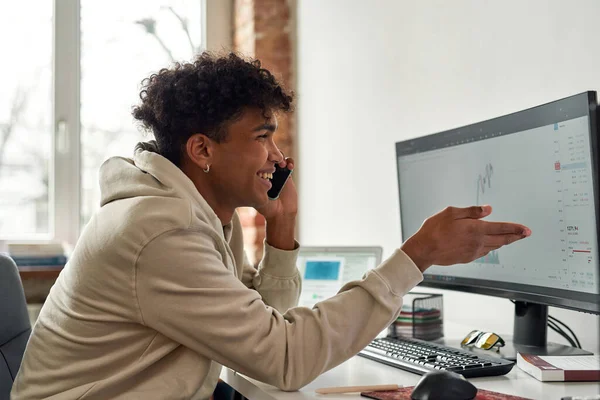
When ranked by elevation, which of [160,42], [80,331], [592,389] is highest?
[160,42]

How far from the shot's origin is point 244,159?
1286 mm

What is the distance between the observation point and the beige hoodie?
1.05 m

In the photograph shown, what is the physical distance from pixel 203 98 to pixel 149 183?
0.68ft

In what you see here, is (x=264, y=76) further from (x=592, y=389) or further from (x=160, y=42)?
(x=160, y=42)

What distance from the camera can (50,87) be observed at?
2988 mm

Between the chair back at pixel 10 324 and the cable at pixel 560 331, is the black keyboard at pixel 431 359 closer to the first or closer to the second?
the cable at pixel 560 331

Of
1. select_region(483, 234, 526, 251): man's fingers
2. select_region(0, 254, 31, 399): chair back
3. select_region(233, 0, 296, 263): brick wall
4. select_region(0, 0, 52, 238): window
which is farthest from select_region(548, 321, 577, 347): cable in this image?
select_region(0, 0, 52, 238): window

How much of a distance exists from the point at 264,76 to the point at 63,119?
6.26 ft

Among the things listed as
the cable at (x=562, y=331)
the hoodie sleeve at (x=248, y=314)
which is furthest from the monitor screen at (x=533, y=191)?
the hoodie sleeve at (x=248, y=314)

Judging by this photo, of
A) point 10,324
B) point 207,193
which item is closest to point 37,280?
point 10,324

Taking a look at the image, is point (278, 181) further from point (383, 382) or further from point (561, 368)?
point (561, 368)

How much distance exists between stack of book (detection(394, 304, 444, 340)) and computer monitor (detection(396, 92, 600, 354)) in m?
0.09

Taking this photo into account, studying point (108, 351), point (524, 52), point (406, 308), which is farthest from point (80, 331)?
point (524, 52)

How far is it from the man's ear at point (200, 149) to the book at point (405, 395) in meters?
0.51
